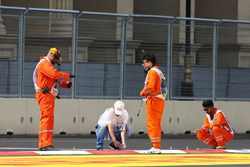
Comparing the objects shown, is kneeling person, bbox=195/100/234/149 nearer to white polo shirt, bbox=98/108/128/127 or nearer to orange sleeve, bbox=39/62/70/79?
white polo shirt, bbox=98/108/128/127

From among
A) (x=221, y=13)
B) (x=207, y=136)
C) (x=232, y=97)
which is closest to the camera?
(x=207, y=136)

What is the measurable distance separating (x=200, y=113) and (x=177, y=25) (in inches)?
92.6

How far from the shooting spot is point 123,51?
78.3 ft

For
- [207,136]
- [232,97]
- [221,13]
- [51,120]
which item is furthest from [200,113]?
[221,13]

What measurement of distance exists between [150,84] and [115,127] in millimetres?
1114

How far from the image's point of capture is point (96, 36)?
23.8 meters

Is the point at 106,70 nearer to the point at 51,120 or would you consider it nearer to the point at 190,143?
the point at 190,143

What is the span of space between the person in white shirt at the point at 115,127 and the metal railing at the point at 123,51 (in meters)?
6.11

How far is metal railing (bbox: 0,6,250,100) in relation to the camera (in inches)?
898

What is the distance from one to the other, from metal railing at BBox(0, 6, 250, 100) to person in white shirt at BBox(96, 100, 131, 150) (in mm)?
6106

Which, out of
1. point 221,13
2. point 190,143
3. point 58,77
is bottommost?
point 190,143

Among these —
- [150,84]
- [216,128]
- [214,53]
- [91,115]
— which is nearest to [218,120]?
[216,128]

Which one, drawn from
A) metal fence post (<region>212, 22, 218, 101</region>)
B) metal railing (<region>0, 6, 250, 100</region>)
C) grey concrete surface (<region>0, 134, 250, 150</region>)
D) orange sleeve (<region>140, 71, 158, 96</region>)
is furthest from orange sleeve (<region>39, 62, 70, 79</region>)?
metal fence post (<region>212, 22, 218, 101</region>)

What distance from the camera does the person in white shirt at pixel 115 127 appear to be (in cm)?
1597
